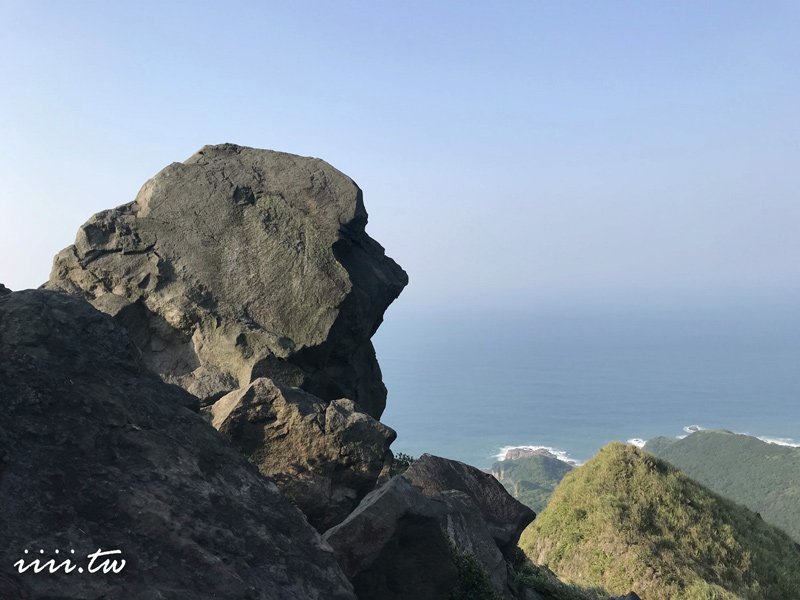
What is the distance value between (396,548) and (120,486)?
4018 mm

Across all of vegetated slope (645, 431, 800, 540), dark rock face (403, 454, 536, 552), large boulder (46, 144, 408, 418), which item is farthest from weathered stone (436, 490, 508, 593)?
vegetated slope (645, 431, 800, 540)

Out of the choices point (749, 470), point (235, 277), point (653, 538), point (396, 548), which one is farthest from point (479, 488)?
point (749, 470)

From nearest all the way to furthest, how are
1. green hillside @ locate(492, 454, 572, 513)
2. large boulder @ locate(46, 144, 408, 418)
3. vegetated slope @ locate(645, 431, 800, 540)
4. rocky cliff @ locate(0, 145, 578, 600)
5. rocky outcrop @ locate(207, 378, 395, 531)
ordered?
rocky cliff @ locate(0, 145, 578, 600)
rocky outcrop @ locate(207, 378, 395, 531)
large boulder @ locate(46, 144, 408, 418)
vegetated slope @ locate(645, 431, 800, 540)
green hillside @ locate(492, 454, 572, 513)

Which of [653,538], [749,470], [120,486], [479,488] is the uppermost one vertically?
[749,470]

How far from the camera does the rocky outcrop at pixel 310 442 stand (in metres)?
11.3

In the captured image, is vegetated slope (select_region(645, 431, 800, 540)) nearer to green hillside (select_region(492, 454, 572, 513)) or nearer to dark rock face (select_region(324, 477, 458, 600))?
green hillside (select_region(492, 454, 572, 513))

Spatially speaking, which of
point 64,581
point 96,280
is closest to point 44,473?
point 64,581

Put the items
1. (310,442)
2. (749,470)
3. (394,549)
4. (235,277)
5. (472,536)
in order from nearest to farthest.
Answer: (394,549)
(310,442)
(472,536)
(235,277)
(749,470)

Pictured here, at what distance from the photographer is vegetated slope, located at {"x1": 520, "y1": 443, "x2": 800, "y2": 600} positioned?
895 inches

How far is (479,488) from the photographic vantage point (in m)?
15.8

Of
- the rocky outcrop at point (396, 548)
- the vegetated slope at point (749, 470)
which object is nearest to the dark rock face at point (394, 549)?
the rocky outcrop at point (396, 548)

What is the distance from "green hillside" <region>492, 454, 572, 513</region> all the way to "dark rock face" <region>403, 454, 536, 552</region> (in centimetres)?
9027

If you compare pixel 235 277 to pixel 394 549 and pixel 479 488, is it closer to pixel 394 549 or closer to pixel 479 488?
pixel 479 488

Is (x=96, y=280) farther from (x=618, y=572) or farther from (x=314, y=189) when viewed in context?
(x=618, y=572)
